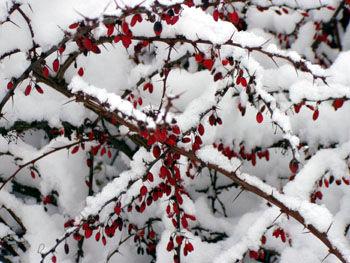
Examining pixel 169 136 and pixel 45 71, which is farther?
pixel 45 71

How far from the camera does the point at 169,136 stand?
1687 millimetres

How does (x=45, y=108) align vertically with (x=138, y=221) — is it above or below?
above

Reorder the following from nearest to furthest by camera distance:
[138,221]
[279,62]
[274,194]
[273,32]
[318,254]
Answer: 1. [274,194]
2. [318,254]
3. [138,221]
4. [279,62]
5. [273,32]

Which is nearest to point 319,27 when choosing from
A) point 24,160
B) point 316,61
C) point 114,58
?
point 316,61

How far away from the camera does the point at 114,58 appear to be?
2648 mm

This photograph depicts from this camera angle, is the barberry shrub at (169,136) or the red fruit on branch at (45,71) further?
the red fruit on branch at (45,71)

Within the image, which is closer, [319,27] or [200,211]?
[200,211]

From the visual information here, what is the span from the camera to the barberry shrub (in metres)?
1.90

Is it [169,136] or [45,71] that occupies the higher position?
[45,71]

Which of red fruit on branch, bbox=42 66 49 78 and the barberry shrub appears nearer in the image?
the barberry shrub

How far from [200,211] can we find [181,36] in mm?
1258

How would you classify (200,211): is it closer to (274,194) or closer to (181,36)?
(274,194)

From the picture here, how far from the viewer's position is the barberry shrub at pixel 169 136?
1896 mm

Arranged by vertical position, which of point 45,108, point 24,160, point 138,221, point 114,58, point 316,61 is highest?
point 316,61
